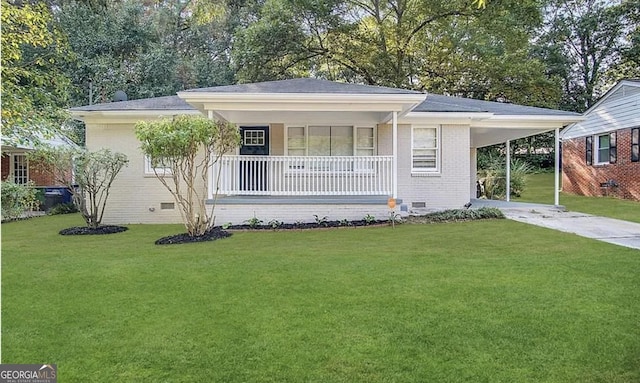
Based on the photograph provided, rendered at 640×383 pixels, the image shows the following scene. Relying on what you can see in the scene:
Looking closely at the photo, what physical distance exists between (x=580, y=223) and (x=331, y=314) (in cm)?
839

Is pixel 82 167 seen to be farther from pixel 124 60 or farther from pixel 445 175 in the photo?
pixel 124 60

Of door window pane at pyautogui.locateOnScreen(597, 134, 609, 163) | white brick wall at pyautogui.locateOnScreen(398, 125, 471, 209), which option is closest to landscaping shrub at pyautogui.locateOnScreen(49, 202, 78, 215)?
white brick wall at pyautogui.locateOnScreen(398, 125, 471, 209)

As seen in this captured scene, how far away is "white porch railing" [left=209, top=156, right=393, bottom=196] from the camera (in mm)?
10969

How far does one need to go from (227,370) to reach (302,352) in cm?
59

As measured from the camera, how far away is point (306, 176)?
11.9 metres

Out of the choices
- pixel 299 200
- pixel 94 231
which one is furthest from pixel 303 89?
pixel 94 231

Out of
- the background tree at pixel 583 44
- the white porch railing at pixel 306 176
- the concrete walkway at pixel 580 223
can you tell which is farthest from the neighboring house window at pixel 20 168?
the background tree at pixel 583 44

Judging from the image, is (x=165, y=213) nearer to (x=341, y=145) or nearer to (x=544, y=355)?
(x=341, y=145)

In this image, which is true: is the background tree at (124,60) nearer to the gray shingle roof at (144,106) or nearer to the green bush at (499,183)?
the gray shingle roof at (144,106)

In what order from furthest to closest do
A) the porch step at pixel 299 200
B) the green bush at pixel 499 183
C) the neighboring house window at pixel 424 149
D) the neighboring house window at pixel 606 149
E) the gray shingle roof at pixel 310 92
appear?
the green bush at pixel 499 183 → the neighboring house window at pixel 606 149 → the neighboring house window at pixel 424 149 → the porch step at pixel 299 200 → the gray shingle roof at pixel 310 92

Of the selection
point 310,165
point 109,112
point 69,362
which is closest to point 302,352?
point 69,362

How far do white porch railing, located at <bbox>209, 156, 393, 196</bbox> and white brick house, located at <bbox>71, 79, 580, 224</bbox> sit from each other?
31 mm

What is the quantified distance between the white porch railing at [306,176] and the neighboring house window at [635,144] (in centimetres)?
1050

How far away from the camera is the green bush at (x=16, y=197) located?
9.38m
